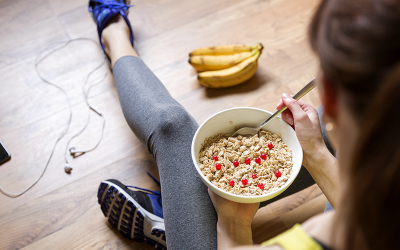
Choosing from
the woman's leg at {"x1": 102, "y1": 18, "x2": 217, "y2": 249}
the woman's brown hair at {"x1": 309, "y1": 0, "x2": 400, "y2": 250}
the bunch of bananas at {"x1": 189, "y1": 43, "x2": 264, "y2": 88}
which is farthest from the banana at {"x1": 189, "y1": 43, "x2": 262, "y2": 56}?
the woman's brown hair at {"x1": 309, "y1": 0, "x2": 400, "y2": 250}

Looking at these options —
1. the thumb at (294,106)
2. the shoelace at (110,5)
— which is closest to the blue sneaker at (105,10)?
the shoelace at (110,5)

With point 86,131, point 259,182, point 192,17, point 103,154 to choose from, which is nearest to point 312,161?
point 259,182

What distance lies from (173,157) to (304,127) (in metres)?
0.37

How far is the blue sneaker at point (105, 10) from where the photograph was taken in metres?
1.30

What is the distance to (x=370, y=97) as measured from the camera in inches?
12.8

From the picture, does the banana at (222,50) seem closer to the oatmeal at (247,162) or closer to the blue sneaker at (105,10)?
the blue sneaker at (105,10)

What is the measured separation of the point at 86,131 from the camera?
1.22m

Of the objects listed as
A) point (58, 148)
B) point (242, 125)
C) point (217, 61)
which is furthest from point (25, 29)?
point (242, 125)

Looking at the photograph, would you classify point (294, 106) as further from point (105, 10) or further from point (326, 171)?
point (105, 10)

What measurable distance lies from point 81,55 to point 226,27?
0.74 meters

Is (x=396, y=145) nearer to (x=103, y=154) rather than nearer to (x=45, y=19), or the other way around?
(x=103, y=154)

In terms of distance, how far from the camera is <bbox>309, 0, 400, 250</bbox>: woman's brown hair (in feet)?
0.99

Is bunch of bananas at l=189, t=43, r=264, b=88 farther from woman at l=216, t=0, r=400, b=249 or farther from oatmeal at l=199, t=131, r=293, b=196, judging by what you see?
woman at l=216, t=0, r=400, b=249

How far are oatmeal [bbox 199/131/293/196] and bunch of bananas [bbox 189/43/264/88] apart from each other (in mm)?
461
